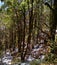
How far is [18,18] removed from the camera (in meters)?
22.0

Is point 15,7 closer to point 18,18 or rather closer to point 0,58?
point 18,18

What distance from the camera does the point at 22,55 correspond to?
17.9 metres

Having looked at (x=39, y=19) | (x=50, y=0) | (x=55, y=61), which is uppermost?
(x=50, y=0)

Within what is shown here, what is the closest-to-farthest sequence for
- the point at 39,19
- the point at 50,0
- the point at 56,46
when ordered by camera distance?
the point at 56,46 < the point at 50,0 < the point at 39,19

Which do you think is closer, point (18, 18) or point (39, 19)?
point (18, 18)

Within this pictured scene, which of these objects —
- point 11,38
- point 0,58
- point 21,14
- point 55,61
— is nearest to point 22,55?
point 0,58

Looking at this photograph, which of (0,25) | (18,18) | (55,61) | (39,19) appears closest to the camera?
(55,61)

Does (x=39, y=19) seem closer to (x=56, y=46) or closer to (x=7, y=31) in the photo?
(x=7, y=31)

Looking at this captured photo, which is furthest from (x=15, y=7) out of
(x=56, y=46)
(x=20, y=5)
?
(x=56, y=46)

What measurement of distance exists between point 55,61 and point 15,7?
10.9 m

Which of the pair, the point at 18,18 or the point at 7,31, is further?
the point at 7,31

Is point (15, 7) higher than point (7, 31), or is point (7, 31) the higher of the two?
point (15, 7)

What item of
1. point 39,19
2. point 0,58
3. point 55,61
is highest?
point 39,19

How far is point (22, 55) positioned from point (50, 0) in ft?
15.9
